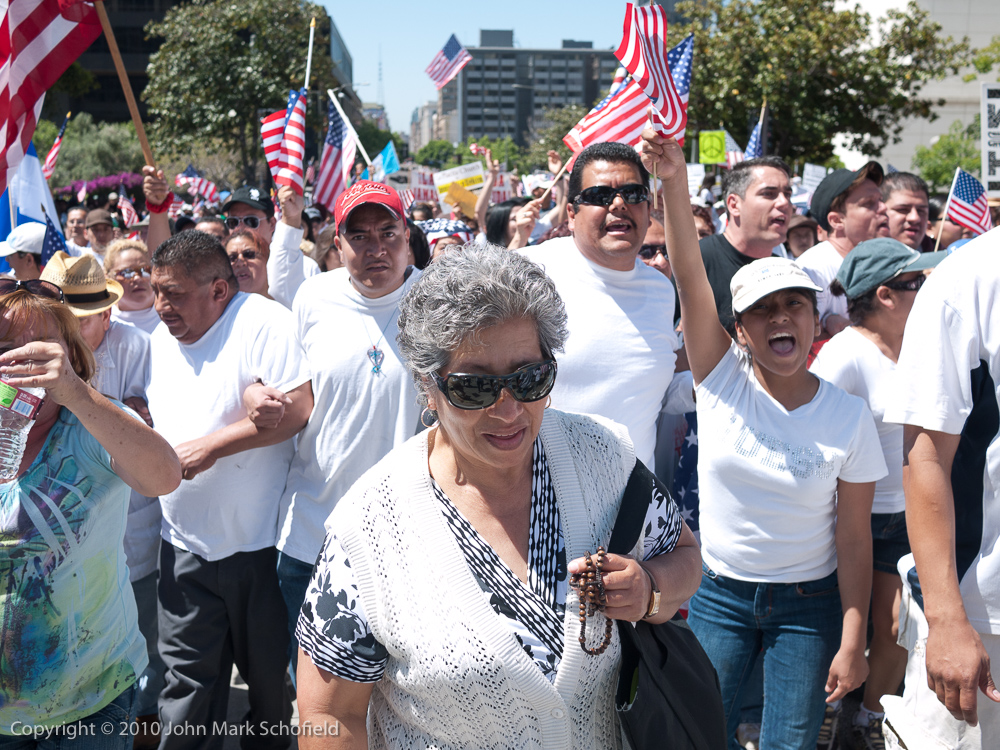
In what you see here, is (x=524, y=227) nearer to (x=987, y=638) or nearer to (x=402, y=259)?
(x=402, y=259)

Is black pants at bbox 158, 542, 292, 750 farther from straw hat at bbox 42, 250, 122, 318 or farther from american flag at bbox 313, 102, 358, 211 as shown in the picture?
american flag at bbox 313, 102, 358, 211

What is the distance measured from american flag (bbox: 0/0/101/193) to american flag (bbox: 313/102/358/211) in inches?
197

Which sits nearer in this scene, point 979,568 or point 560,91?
point 979,568

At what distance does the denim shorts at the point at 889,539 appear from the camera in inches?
137

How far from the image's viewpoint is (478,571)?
186 centimetres

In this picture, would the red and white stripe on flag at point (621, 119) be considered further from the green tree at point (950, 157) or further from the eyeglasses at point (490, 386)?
the green tree at point (950, 157)

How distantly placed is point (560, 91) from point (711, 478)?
646 feet

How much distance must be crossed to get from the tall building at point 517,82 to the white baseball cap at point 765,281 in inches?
6461

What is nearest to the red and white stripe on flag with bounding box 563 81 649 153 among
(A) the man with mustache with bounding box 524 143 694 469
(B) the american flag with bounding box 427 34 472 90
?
(A) the man with mustache with bounding box 524 143 694 469

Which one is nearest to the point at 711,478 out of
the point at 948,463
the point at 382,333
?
the point at 948,463

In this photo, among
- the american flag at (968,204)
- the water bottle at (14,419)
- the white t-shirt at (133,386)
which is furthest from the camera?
the american flag at (968,204)

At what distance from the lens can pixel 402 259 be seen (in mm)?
3738

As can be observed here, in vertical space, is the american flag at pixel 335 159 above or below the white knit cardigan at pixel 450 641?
above

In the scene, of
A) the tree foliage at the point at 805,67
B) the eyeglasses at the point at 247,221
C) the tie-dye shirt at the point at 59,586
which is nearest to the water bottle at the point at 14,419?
the tie-dye shirt at the point at 59,586
